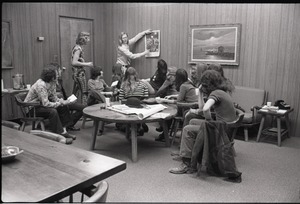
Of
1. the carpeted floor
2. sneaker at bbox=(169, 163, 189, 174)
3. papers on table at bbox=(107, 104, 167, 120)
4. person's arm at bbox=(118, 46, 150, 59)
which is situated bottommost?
the carpeted floor

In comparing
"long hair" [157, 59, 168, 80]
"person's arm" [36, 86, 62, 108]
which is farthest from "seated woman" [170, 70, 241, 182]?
"person's arm" [36, 86, 62, 108]

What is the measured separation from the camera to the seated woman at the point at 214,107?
324 cm

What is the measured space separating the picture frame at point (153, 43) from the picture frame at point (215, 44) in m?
0.82

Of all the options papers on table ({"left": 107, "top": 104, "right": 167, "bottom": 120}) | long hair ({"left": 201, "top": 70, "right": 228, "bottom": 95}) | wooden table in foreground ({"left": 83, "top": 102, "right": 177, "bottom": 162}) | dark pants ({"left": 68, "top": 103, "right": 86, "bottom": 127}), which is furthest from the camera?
dark pants ({"left": 68, "top": 103, "right": 86, "bottom": 127})

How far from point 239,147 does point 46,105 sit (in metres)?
2.86

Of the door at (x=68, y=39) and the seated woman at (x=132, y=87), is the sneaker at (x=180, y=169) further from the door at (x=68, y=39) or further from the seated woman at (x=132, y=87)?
the door at (x=68, y=39)

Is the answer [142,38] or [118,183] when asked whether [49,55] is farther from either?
[118,183]

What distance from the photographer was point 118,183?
3.14 metres

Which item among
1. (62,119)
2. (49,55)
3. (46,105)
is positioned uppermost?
(49,55)

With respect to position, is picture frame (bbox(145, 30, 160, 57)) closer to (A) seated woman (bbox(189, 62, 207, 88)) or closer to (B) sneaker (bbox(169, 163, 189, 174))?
(A) seated woman (bbox(189, 62, 207, 88))

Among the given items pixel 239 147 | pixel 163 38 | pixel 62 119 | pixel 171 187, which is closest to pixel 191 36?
pixel 163 38

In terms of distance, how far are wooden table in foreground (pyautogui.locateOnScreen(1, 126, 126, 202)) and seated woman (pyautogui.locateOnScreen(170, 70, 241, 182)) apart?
5.51ft

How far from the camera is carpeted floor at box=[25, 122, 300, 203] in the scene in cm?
282

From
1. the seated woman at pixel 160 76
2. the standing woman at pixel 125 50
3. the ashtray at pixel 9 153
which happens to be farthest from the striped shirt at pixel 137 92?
the ashtray at pixel 9 153
